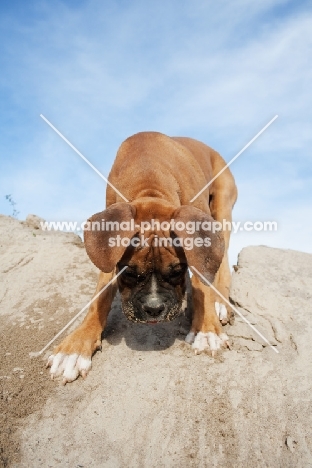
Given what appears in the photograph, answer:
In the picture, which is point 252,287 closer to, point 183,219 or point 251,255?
point 251,255

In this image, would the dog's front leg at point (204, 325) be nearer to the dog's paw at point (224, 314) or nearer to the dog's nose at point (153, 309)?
the dog's paw at point (224, 314)

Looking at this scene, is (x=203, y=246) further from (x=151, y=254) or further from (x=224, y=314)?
(x=224, y=314)

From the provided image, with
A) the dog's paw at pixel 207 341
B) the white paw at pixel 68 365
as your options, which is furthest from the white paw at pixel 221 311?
the white paw at pixel 68 365

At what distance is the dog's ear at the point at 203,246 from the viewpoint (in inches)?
147

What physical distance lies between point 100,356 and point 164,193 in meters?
1.94

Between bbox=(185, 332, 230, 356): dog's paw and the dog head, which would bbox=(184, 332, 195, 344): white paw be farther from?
the dog head

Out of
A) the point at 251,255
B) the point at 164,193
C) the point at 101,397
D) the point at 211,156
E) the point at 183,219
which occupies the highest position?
the point at 211,156

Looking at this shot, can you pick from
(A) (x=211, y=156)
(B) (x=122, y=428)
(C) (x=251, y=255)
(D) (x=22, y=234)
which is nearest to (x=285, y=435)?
(B) (x=122, y=428)

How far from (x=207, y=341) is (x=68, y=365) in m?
1.51

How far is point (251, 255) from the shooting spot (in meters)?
7.06

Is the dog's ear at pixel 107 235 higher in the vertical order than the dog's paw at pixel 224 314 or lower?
higher

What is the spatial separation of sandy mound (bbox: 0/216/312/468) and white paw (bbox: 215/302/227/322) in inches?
8.5

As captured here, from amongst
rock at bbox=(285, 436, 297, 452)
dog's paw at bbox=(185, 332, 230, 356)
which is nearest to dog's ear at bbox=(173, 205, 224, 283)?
dog's paw at bbox=(185, 332, 230, 356)

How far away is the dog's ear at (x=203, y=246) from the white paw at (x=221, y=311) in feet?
5.19
